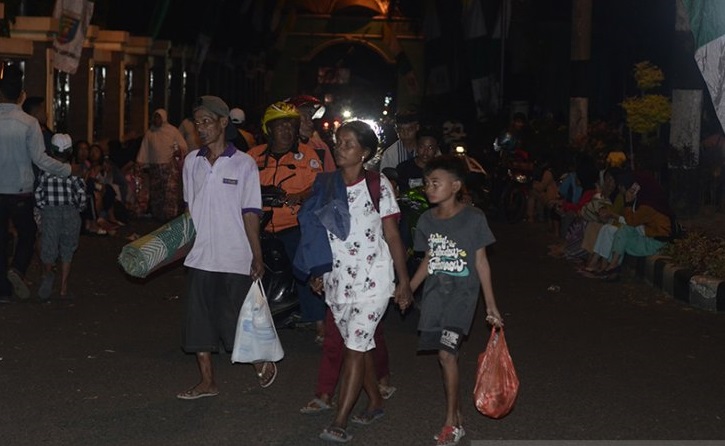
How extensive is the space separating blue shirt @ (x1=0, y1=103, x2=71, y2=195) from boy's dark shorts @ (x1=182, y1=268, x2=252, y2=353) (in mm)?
4140

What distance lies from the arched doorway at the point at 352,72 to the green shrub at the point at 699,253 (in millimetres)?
53937

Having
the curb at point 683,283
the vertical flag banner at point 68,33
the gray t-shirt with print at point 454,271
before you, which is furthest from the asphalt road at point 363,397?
the vertical flag banner at point 68,33

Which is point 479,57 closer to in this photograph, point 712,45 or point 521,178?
point 521,178

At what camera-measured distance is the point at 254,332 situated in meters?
7.84

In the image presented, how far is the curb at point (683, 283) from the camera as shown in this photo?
40.3ft

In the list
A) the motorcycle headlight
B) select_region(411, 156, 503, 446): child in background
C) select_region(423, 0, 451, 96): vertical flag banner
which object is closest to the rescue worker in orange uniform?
select_region(411, 156, 503, 446): child in background

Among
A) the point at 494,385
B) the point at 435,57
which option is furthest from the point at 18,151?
the point at 435,57

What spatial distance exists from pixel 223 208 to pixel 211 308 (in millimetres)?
619

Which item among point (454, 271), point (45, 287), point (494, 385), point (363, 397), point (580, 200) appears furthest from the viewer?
point (580, 200)

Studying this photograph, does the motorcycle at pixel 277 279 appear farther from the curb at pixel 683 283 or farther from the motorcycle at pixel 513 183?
the motorcycle at pixel 513 183

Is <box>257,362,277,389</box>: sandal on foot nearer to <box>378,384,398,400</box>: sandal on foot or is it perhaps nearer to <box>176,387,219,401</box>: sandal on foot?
<box>176,387,219,401</box>: sandal on foot

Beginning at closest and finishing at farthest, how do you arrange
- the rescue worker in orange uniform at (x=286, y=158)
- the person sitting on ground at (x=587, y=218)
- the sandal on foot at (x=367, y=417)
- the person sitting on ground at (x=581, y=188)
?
the sandal on foot at (x=367, y=417) → the rescue worker in orange uniform at (x=286, y=158) → the person sitting on ground at (x=587, y=218) → the person sitting on ground at (x=581, y=188)

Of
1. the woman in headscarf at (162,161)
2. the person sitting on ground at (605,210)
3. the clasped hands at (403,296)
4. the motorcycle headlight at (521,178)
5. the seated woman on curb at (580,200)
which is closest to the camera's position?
the clasped hands at (403,296)

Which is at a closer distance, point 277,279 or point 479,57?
point 277,279
